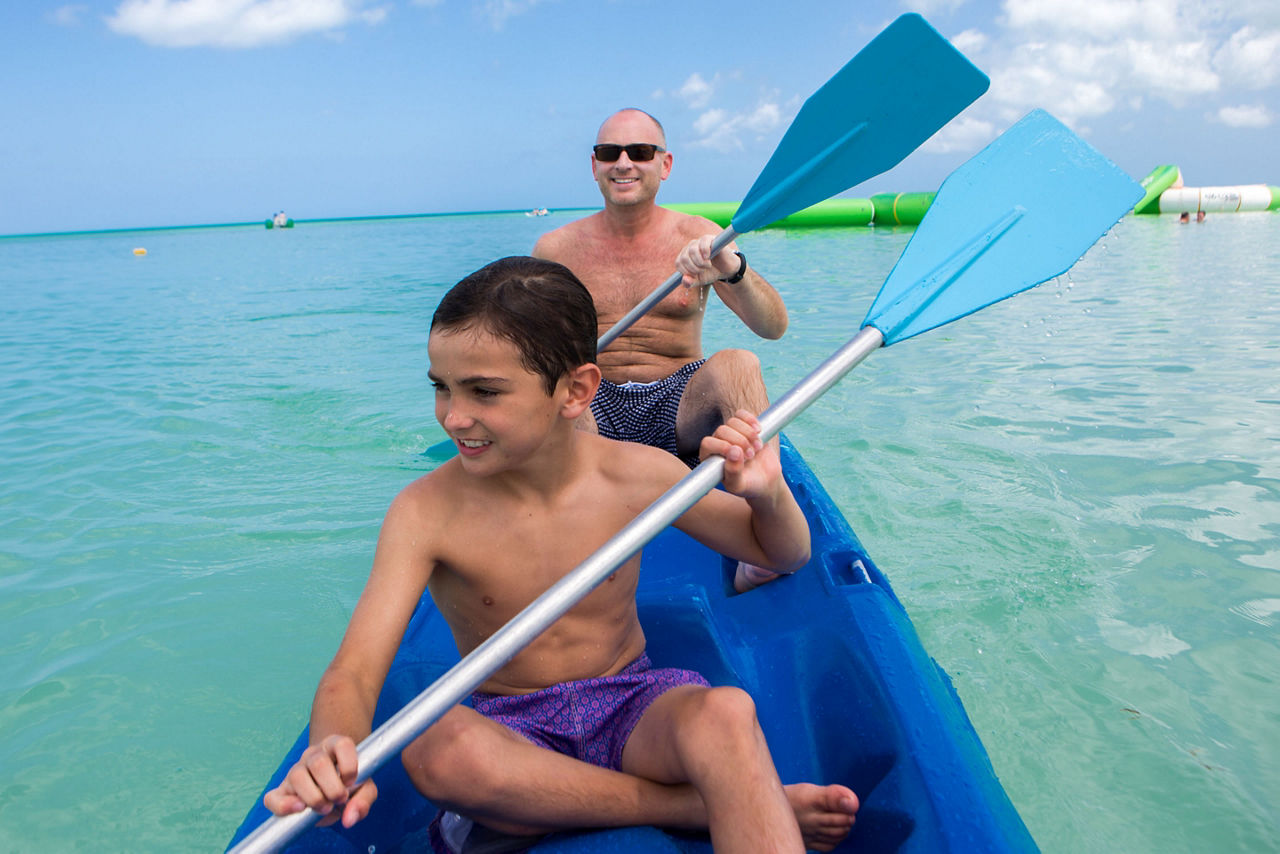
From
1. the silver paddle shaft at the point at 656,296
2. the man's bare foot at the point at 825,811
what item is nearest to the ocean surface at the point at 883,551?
the man's bare foot at the point at 825,811

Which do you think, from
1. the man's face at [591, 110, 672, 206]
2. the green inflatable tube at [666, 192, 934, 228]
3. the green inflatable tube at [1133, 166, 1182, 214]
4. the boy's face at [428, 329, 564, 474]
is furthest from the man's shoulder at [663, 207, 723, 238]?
the green inflatable tube at [1133, 166, 1182, 214]

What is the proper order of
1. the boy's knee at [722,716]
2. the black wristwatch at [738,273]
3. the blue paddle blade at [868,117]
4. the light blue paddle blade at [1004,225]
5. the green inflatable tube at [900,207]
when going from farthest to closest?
the green inflatable tube at [900,207] → the black wristwatch at [738,273] → the blue paddle blade at [868,117] → the light blue paddle blade at [1004,225] → the boy's knee at [722,716]

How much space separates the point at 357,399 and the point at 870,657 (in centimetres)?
468

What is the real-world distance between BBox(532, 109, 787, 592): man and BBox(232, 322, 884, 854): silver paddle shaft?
1106 mm

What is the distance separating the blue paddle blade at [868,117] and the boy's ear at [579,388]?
0.99m

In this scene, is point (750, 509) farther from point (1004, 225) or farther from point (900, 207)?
point (900, 207)

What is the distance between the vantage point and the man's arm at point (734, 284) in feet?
7.81

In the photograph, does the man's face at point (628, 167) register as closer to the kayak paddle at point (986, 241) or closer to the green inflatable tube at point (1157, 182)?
the kayak paddle at point (986, 241)

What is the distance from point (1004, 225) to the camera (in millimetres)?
1867

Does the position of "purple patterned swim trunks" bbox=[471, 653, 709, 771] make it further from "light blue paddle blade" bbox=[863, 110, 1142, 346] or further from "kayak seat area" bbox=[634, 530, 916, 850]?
"light blue paddle blade" bbox=[863, 110, 1142, 346]

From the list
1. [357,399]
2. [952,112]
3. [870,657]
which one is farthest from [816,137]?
[357,399]

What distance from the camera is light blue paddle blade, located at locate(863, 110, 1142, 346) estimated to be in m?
1.72

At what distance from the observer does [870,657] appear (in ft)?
5.01

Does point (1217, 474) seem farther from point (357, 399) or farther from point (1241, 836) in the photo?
point (357, 399)
